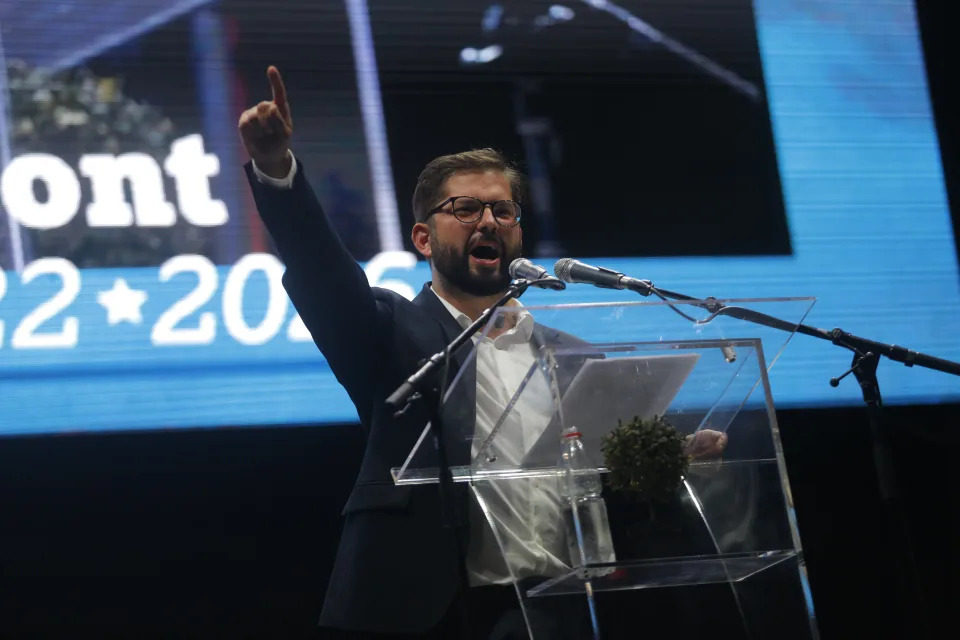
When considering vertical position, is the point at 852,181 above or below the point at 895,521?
above

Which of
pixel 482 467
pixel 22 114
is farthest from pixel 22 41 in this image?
pixel 482 467

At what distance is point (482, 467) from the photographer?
6.15 feet

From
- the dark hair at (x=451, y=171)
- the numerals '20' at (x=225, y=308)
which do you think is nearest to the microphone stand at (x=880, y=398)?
the dark hair at (x=451, y=171)

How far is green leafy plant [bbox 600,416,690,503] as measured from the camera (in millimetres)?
1707

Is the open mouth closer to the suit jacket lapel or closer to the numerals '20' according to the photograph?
the suit jacket lapel

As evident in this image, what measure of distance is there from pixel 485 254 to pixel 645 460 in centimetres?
102

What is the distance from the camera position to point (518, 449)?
183 centimetres

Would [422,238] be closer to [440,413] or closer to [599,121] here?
[440,413]

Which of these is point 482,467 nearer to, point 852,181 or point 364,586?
point 364,586

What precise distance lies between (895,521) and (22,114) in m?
2.65

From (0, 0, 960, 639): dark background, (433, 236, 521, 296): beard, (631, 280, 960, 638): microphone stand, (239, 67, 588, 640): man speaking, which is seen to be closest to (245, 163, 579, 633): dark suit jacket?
(239, 67, 588, 640): man speaking

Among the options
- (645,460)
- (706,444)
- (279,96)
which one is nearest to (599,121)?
(279,96)

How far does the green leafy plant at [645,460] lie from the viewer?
5.60 ft

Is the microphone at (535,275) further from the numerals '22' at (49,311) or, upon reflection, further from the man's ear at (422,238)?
the numerals '22' at (49,311)
